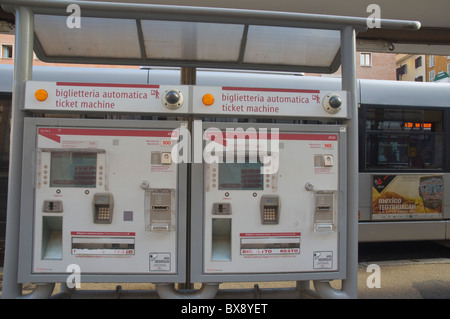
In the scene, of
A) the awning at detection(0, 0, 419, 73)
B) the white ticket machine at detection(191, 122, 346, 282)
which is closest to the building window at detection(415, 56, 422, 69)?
the awning at detection(0, 0, 419, 73)

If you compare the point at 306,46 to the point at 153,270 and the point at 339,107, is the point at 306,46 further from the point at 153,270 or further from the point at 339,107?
the point at 153,270

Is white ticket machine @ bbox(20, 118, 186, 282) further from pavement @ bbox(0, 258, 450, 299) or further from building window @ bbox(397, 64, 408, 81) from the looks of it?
building window @ bbox(397, 64, 408, 81)

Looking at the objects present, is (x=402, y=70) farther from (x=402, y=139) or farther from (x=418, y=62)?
(x=402, y=139)

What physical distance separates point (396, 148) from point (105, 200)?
481 centimetres

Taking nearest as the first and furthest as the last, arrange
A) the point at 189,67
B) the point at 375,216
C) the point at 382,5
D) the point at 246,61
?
the point at 189,67 → the point at 246,61 → the point at 382,5 → the point at 375,216

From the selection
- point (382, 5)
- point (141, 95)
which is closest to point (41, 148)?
point (141, 95)

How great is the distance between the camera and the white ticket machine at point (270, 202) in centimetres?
242

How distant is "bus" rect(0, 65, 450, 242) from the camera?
514 centimetres

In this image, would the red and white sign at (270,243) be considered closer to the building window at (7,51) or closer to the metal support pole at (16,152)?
→ the metal support pole at (16,152)

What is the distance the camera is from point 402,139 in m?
5.30

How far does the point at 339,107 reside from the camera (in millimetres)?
2445

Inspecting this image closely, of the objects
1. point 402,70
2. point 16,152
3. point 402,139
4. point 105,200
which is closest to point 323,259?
point 105,200

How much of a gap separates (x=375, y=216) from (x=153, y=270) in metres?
4.08

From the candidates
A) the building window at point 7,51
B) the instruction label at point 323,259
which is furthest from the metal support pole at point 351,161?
the building window at point 7,51
